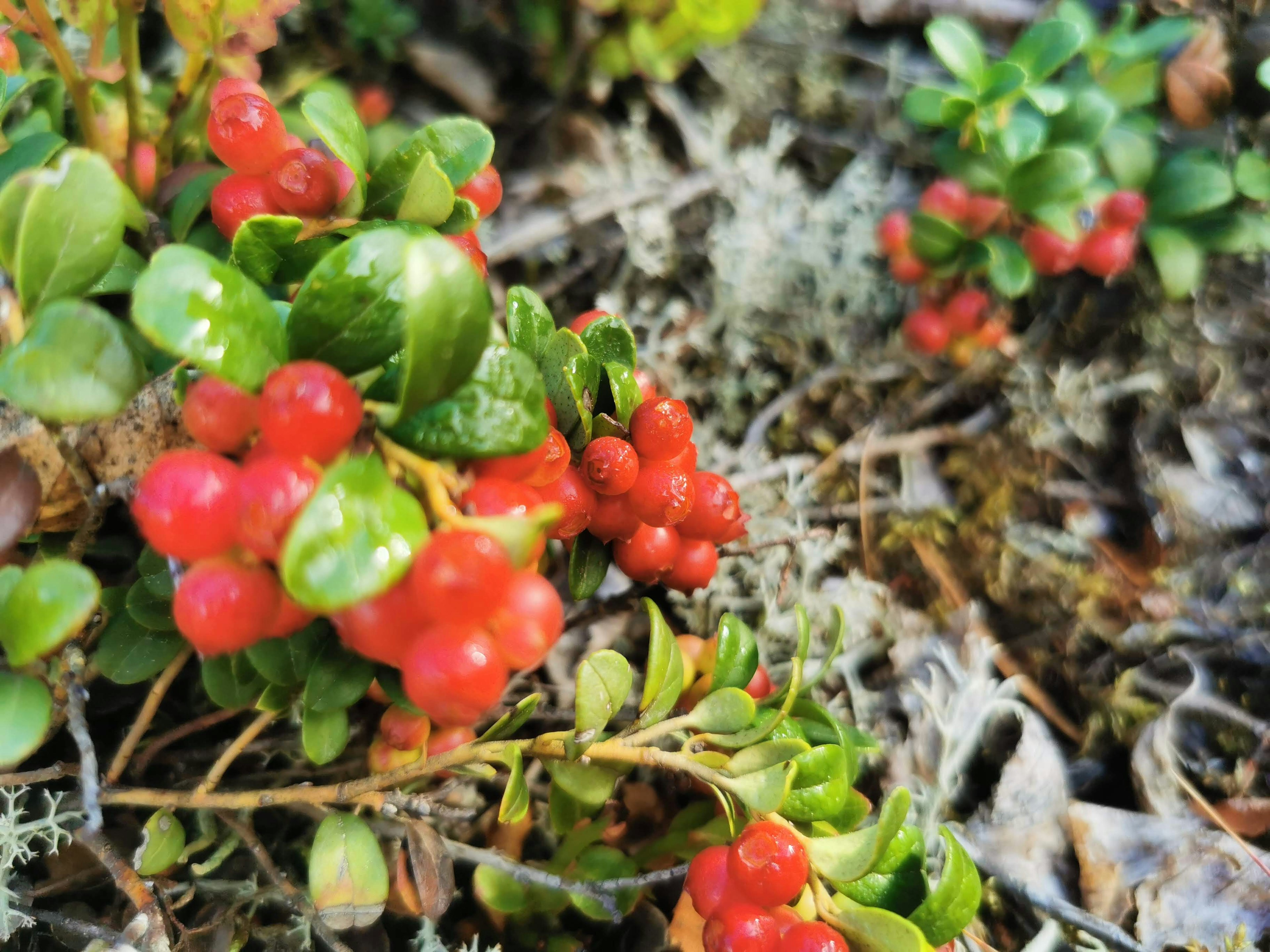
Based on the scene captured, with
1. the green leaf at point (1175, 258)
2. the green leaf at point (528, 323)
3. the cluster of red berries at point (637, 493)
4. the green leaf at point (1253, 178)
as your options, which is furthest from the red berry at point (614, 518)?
the green leaf at point (1253, 178)

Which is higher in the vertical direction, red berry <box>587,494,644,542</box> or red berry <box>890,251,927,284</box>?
red berry <box>587,494,644,542</box>

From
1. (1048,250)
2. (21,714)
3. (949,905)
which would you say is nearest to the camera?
(21,714)

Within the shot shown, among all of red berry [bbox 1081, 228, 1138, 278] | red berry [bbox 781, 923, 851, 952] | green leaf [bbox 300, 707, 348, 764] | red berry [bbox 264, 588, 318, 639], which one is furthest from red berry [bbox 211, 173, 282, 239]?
red berry [bbox 1081, 228, 1138, 278]

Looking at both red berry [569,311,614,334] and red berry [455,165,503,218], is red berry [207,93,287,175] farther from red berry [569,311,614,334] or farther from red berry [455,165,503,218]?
red berry [569,311,614,334]

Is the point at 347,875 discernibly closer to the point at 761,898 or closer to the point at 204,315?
the point at 761,898

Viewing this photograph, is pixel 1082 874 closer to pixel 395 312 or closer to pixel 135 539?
pixel 395 312

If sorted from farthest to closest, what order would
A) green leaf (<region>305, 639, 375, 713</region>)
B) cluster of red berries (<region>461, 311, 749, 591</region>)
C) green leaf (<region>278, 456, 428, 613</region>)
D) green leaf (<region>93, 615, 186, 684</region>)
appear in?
green leaf (<region>93, 615, 186, 684</region>) → green leaf (<region>305, 639, 375, 713</region>) → cluster of red berries (<region>461, 311, 749, 591</region>) → green leaf (<region>278, 456, 428, 613</region>)

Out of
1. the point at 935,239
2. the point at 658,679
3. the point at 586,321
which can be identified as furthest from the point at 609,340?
the point at 935,239

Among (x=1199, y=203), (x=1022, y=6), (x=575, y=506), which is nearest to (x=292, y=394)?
(x=575, y=506)
